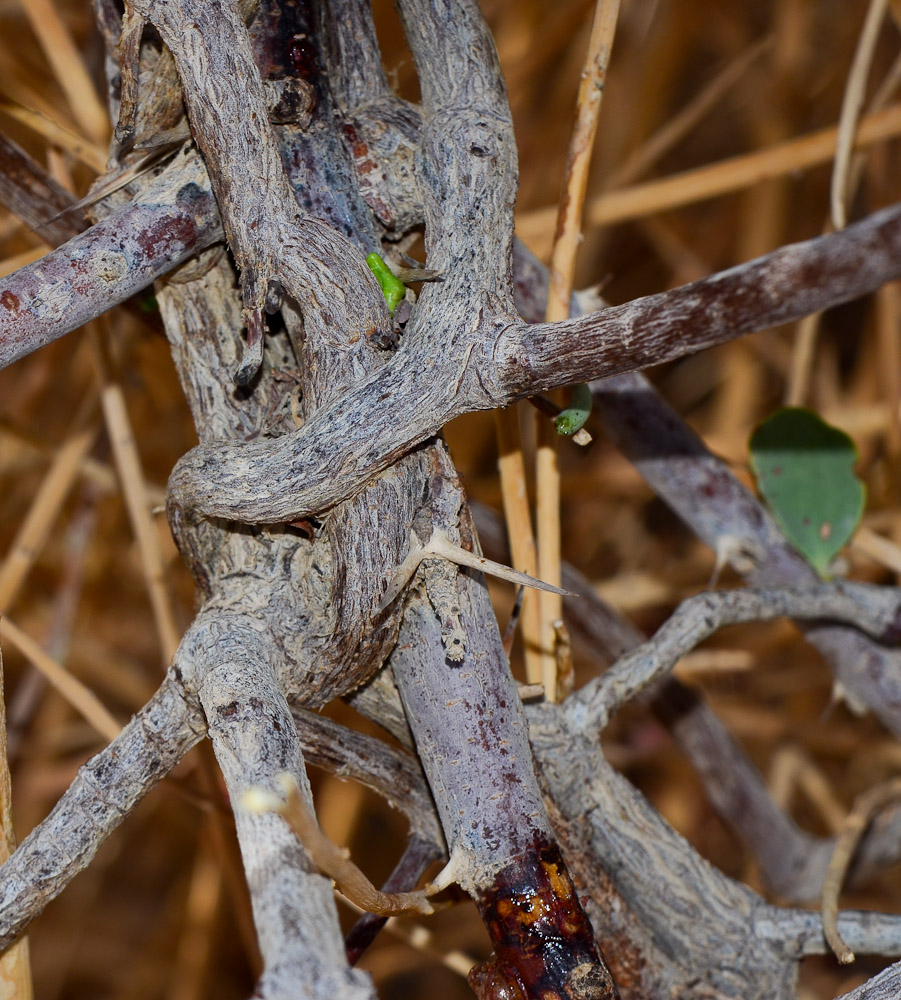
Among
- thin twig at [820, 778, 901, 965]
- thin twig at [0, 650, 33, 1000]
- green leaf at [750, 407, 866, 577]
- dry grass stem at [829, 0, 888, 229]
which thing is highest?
dry grass stem at [829, 0, 888, 229]

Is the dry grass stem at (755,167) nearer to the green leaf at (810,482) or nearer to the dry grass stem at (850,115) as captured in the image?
the dry grass stem at (850,115)

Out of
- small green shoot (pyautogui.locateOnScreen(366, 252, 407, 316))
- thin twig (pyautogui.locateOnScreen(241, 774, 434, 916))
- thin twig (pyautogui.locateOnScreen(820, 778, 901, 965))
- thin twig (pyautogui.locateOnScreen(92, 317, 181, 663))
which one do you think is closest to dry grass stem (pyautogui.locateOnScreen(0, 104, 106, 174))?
thin twig (pyautogui.locateOnScreen(92, 317, 181, 663))

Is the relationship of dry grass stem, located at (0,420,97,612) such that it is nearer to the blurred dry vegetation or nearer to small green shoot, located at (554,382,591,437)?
the blurred dry vegetation

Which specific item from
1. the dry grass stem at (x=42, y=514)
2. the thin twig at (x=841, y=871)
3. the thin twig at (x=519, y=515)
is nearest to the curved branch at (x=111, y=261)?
the thin twig at (x=519, y=515)

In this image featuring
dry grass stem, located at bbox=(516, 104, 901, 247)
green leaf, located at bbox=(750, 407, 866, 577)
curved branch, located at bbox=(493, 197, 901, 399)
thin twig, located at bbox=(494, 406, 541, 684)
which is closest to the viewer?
curved branch, located at bbox=(493, 197, 901, 399)

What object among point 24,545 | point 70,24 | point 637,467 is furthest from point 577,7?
point 24,545

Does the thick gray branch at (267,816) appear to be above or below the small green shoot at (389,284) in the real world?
below
